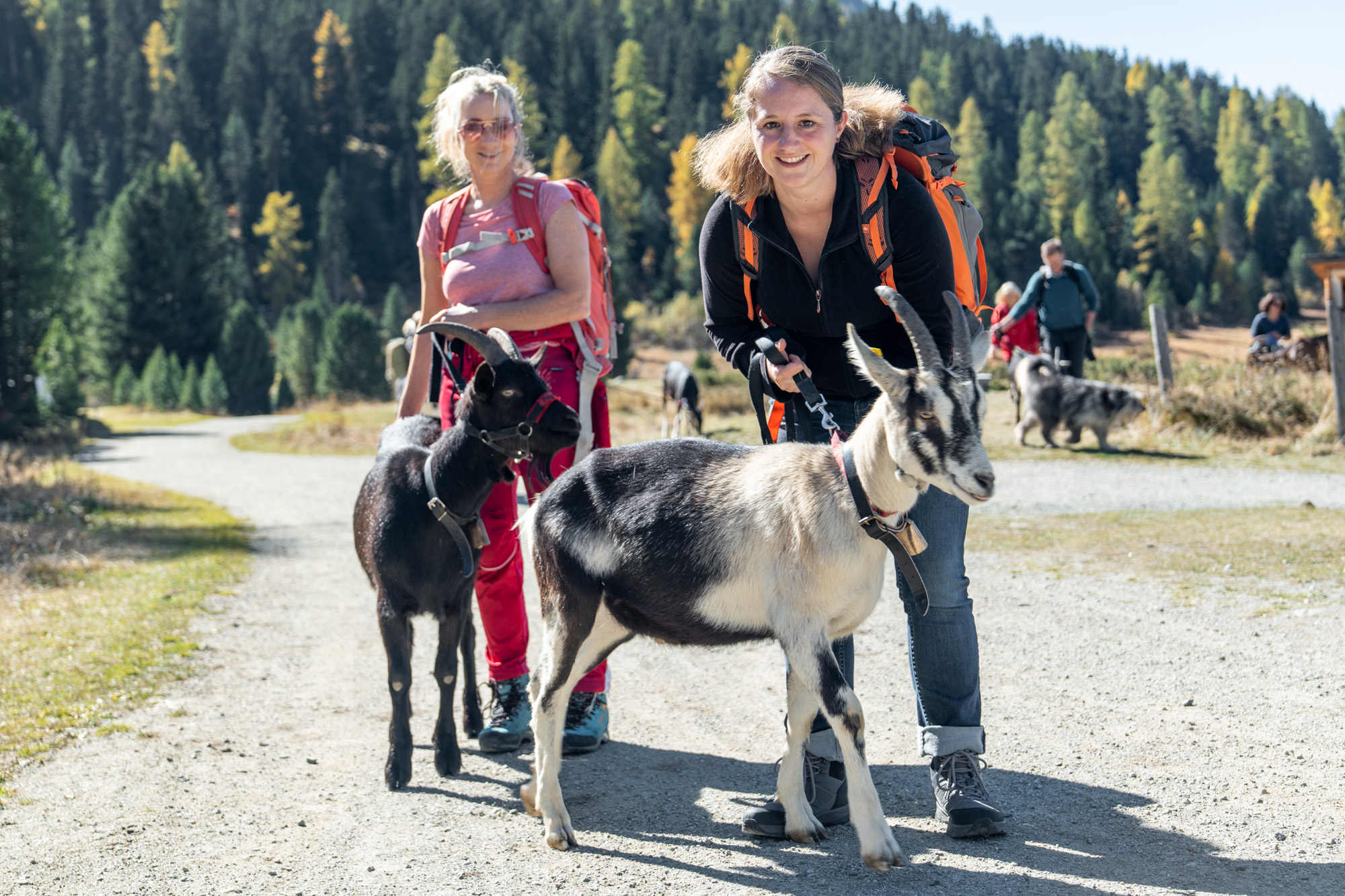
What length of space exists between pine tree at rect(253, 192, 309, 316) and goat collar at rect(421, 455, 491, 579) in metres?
96.4

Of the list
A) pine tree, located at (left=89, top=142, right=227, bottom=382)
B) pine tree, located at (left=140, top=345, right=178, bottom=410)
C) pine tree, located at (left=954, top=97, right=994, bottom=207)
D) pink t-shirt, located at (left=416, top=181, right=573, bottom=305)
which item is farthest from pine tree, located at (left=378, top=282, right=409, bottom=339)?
pink t-shirt, located at (left=416, top=181, right=573, bottom=305)

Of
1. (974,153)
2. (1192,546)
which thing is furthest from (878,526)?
Result: (974,153)

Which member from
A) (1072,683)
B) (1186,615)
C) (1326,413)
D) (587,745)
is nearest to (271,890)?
(587,745)

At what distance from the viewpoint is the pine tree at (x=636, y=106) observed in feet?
361

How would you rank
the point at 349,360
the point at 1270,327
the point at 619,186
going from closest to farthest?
the point at 1270,327 < the point at 349,360 < the point at 619,186

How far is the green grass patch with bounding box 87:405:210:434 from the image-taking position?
39344mm

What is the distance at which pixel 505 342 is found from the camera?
452 cm

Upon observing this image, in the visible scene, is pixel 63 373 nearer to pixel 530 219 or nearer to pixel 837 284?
pixel 530 219

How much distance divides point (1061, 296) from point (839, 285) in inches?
469

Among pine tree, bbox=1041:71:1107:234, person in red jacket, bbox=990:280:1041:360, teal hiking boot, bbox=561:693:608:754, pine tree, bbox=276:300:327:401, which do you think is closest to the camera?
teal hiking boot, bbox=561:693:608:754

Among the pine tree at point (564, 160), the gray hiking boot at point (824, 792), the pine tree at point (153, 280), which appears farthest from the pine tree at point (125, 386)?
the gray hiking boot at point (824, 792)

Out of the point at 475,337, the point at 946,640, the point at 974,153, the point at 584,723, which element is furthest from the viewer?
the point at 974,153

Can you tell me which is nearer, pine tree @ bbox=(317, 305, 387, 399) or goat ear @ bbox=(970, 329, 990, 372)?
goat ear @ bbox=(970, 329, 990, 372)

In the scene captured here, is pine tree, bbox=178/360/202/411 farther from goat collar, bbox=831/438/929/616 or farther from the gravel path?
goat collar, bbox=831/438/929/616
